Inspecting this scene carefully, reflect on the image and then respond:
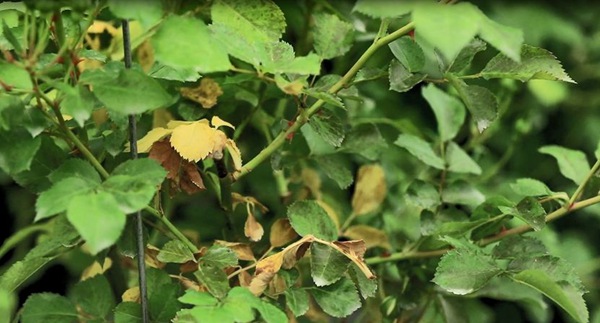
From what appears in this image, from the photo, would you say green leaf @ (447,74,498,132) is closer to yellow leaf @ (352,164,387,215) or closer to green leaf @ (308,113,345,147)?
A: green leaf @ (308,113,345,147)

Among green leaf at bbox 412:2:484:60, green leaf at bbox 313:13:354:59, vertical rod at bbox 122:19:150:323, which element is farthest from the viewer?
green leaf at bbox 313:13:354:59

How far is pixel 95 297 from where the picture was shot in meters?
0.64

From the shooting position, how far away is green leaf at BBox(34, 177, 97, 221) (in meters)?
0.47

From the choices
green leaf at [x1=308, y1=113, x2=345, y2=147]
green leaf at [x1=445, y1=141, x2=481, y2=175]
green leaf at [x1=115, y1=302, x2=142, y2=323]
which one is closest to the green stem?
green leaf at [x1=308, y1=113, x2=345, y2=147]

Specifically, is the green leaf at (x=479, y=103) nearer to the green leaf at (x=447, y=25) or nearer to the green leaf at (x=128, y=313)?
the green leaf at (x=447, y=25)

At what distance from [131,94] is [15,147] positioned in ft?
0.28

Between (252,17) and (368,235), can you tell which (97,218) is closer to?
(252,17)

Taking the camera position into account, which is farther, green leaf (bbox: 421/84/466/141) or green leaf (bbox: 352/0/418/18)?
green leaf (bbox: 421/84/466/141)

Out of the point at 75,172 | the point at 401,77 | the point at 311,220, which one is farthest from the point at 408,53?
the point at 75,172

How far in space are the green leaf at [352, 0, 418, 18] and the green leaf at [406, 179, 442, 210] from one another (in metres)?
0.25

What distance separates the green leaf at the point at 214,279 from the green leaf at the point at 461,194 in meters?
0.27

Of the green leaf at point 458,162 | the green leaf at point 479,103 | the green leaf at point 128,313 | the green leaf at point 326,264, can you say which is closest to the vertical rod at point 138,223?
the green leaf at point 128,313

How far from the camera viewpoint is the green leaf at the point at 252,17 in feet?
1.88

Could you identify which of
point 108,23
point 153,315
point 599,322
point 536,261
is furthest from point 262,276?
point 599,322
